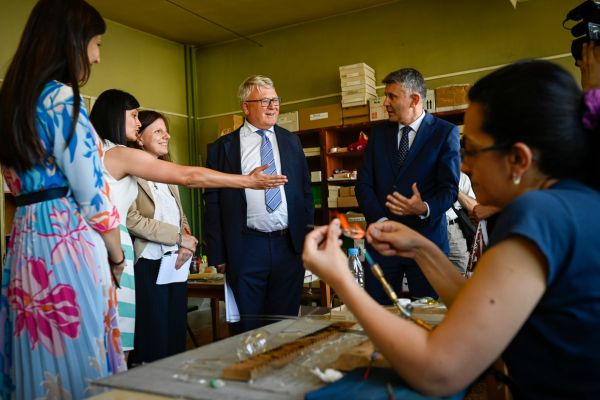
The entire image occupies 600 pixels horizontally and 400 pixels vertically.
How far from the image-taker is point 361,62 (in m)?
6.46

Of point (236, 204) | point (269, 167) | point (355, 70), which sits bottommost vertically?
point (236, 204)

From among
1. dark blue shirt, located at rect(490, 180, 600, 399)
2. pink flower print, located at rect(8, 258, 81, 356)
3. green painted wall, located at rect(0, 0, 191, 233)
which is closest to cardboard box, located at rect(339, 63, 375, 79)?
green painted wall, located at rect(0, 0, 191, 233)

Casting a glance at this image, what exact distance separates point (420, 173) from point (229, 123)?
423cm

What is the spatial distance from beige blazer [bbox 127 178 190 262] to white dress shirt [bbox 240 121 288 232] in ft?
1.49

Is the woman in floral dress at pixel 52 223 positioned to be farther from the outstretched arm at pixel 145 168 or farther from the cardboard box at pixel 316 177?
the cardboard box at pixel 316 177

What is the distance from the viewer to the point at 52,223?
60.6 inches

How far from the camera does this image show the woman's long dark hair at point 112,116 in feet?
8.61

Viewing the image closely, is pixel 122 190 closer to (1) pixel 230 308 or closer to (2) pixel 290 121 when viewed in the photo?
(1) pixel 230 308

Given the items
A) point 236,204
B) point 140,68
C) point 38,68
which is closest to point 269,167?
point 236,204

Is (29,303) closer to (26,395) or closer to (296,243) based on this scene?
(26,395)

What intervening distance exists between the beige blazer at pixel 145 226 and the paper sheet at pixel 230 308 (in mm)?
506

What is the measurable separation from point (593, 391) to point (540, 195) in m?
0.36

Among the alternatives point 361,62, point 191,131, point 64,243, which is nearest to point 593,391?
point 64,243

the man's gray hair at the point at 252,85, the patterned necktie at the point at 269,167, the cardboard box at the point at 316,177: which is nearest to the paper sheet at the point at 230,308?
the patterned necktie at the point at 269,167
